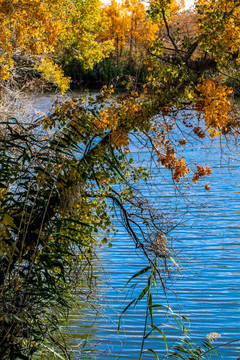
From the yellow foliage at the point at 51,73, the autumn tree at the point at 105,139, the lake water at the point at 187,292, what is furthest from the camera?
the yellow foliage at the point at 51,73

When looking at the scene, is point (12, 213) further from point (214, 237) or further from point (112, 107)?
point (214, 237)

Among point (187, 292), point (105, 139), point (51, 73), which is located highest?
point (51, 73)

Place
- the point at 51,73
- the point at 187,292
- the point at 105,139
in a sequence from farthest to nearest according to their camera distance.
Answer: the point at 51,73, the point at 187,292, the point at 105,139

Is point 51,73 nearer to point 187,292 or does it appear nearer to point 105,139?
point 187,292

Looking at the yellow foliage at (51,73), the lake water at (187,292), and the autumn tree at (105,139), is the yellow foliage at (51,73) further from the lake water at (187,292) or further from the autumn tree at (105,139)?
the autumn tree at (105,139)

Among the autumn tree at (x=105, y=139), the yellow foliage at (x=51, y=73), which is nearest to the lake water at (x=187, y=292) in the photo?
the autumn tree at (x=105, y=139)

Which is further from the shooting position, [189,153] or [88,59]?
[88,59]

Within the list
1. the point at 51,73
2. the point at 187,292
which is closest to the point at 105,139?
the point at 187,292

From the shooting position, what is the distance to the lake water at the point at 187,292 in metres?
5.01

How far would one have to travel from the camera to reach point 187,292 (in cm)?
617

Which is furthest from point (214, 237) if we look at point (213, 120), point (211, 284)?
point (213, 120)

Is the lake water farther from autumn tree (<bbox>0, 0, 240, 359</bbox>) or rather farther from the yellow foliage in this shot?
the yellow foliage

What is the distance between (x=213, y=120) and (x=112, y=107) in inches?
33.6

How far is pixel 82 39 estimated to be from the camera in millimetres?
22250
